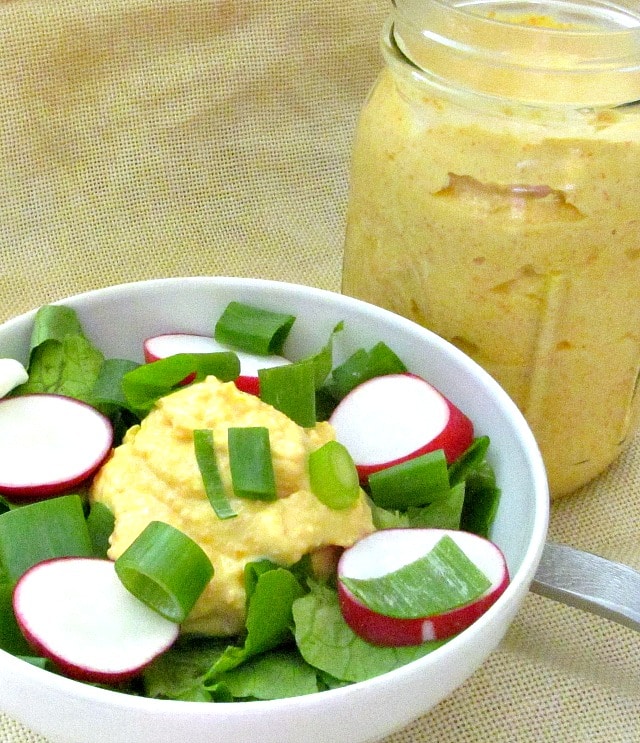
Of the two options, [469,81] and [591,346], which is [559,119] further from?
[591,346]

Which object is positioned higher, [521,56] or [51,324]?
[521,56]

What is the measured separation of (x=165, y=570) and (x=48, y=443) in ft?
0.92

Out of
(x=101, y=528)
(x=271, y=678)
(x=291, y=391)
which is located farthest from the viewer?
(x=291, y=391)

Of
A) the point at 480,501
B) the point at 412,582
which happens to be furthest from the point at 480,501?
the point at 412,582

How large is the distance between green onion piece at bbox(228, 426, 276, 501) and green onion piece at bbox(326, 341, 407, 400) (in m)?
0.26

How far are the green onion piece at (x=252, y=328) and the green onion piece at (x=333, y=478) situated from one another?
25 cm

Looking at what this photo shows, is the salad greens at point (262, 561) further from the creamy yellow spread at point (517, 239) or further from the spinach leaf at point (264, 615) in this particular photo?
the creamy yellow spread at point (517, 239)

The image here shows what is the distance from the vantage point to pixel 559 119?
1181 mm

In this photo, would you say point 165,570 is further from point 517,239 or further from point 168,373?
point 517,239

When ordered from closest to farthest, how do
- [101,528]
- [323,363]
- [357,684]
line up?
[357,684] < [101,528] < [323,363]

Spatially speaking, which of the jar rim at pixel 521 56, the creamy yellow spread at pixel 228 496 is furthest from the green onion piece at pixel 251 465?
the jar rim at pixel 521 56

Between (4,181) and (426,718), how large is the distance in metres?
1.24

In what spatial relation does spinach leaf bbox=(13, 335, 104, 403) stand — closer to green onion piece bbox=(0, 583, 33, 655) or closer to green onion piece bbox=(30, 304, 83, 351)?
green onion piece bbox=(30, 304, 83, 351)

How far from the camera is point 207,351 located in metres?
1.25
